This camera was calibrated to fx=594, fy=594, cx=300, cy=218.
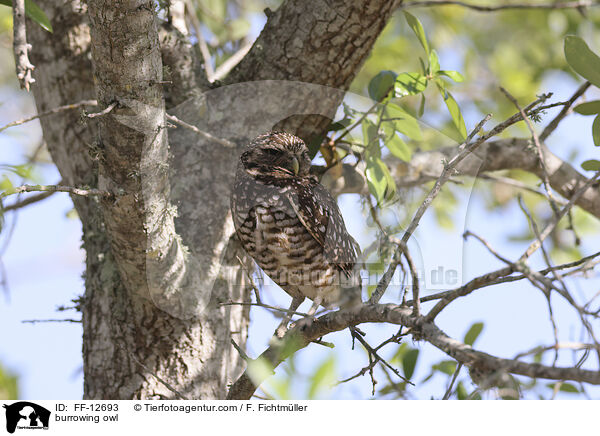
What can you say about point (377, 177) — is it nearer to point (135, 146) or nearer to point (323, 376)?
point (135, 146)

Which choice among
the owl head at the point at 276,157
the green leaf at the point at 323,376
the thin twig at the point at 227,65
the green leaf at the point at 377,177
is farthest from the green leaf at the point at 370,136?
the green leaf at the point at 323,376

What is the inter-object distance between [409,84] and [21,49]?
5.80 ft

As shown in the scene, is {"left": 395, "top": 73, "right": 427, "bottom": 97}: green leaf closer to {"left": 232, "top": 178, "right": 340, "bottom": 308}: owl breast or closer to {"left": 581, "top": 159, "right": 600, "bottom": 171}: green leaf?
{"left": 232, "top": 178, "right": 340, "bottom": 308}: owl breast

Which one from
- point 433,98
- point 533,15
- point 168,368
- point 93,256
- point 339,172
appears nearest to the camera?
point 168,368

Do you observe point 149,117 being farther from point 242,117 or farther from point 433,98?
point 433,98

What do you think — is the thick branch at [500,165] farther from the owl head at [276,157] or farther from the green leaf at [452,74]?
the owl head at [276,157]

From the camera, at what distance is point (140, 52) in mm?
2125

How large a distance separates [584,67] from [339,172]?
5.17 feet

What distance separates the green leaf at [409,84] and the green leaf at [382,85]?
0.13 ft

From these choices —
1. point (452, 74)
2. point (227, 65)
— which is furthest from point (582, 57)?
point (227, 65)

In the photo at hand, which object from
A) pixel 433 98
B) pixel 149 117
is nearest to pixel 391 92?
pixel 149 117

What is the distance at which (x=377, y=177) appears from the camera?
9.59 feet

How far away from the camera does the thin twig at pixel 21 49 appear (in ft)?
6.48
